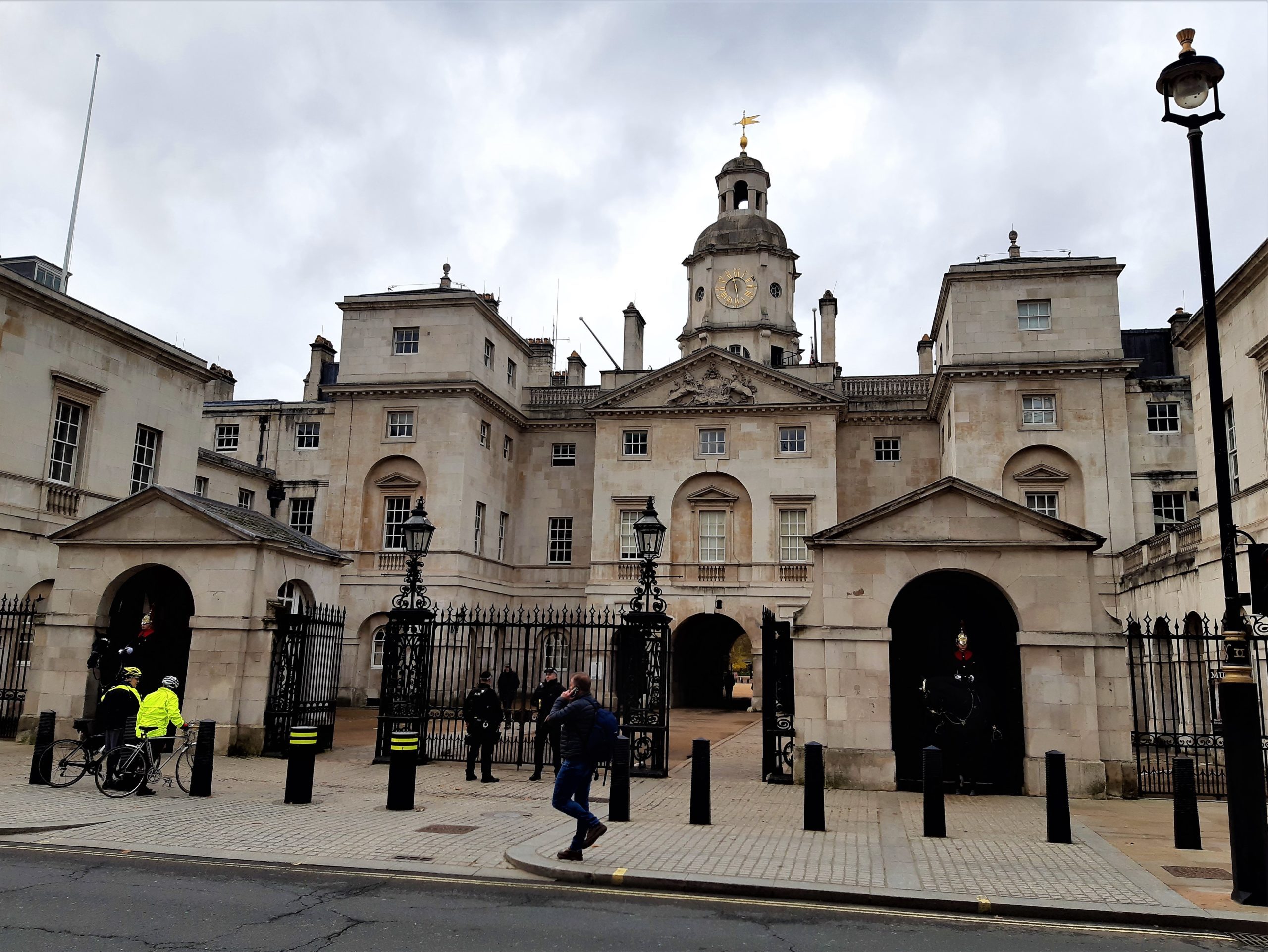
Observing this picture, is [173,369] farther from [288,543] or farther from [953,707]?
[953,707]

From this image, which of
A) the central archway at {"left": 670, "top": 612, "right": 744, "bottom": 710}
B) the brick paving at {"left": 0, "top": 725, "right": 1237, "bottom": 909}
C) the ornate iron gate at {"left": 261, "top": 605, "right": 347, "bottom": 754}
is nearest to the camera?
the brick paving at {"left": 0, "top": 725, "right": 1237, "bottom": 909}

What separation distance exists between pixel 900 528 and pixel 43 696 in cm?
1651

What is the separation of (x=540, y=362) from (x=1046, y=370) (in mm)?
22962

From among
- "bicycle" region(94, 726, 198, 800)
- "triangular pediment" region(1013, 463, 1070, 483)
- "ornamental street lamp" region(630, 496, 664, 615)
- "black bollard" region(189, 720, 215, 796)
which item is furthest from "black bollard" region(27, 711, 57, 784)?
"triangular pediment" region(1013, 463, 1070, 483)

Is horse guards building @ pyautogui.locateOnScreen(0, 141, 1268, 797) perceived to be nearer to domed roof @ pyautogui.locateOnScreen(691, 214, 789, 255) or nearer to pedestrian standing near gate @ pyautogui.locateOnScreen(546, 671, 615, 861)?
domed roof @ pyautogui.locateOnScreen(691, 214, 789, 255)

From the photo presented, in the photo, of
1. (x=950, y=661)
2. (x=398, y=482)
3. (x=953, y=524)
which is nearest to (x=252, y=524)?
(x=953, y=524)

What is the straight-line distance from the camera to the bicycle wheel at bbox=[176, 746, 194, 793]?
46.1 feet

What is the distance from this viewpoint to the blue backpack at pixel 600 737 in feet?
33.6

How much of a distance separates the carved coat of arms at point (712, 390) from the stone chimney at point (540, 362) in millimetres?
8371

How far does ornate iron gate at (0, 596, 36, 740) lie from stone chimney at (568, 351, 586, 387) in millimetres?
29131

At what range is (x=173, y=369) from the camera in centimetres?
2941

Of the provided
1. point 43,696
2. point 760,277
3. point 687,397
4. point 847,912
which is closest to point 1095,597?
point 847,912

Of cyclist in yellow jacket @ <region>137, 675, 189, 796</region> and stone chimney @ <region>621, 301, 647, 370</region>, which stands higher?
stone chimney @ <region>621, 301, 647, 370</region>

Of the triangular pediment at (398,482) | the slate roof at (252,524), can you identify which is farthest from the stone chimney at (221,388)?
the slate roof at (252,524)
